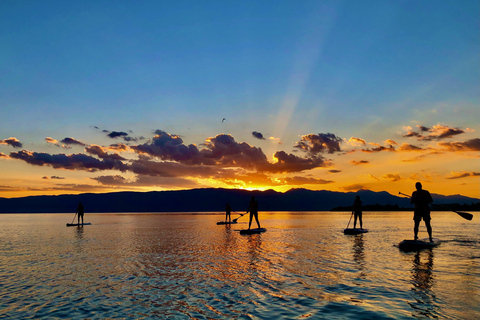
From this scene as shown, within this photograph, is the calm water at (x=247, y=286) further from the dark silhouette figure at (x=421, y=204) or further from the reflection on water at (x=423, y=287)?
the dark silhouette figure at (x=421, y=204)

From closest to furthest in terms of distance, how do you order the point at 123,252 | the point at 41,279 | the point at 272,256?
the point at 41,279 < the point at 272,256 < the point at 123,252

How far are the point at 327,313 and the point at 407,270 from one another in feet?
22.9

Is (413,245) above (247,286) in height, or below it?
above

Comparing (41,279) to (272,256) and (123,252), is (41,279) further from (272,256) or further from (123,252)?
(272,256)

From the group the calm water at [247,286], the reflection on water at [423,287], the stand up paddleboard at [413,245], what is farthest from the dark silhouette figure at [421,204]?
the reflection on water at [423,287]

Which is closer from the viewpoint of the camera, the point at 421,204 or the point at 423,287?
the point at 423,287

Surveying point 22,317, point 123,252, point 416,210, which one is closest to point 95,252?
point 123,252

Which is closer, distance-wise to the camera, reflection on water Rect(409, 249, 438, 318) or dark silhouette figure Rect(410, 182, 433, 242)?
reflection on water Rect(409, 249, 438, 318)

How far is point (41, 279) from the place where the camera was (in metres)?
13.3

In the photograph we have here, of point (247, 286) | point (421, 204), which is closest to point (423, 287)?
point (247, 286)

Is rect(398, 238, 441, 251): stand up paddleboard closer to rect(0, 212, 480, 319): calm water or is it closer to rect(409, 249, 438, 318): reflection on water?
rect(0, 212, 480, 319): calm water

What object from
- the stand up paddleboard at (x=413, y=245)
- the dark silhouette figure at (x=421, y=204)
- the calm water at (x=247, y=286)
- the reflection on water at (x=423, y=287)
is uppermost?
the dark silhouette figure at (x=421, y=204)

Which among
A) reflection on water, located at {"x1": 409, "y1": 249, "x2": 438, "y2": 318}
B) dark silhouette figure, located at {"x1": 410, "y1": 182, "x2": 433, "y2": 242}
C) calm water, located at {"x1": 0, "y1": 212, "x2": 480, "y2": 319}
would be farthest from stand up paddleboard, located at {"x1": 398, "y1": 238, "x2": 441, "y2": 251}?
reflection on water, located at {"x1": 409, "y1": 249, "x2": 438, "y2": 318}

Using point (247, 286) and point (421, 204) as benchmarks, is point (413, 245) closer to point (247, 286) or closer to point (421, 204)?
point (421, 204)
